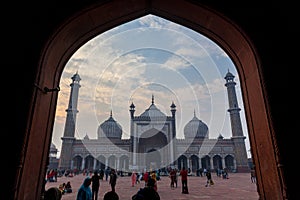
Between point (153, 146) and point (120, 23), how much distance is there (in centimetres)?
3401

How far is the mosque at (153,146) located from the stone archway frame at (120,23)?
30.8 metres

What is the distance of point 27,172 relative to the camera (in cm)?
279

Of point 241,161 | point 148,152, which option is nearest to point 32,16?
point 148,152

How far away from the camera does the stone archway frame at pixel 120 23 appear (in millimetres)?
2818

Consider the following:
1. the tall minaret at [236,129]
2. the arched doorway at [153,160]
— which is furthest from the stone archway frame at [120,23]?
the tall minaret at [236,129]

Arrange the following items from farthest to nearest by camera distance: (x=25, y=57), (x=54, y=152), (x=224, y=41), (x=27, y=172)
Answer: (x=54, y=152), (x=224, y=41), (x=25, y=57), (x=27, y=172)

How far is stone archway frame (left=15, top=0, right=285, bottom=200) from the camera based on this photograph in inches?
111

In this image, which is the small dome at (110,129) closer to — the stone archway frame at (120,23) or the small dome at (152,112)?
the small dome at (152,112)

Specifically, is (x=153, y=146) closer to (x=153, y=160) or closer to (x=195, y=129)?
(x=153, y=160)

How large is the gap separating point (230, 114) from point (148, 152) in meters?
15.9

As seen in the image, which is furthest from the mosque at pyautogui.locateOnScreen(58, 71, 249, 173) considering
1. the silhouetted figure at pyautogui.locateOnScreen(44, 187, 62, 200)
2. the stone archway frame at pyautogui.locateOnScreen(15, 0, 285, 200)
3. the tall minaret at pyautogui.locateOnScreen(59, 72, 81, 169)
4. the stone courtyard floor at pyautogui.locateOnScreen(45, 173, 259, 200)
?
the silhouetted figure at pyautogui.locateOnScreen(44, 187, 62, 200)

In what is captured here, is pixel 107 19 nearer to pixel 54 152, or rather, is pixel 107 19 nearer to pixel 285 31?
pixel 285 31

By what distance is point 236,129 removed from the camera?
120 feet

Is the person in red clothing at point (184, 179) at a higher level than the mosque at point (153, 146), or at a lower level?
lower
